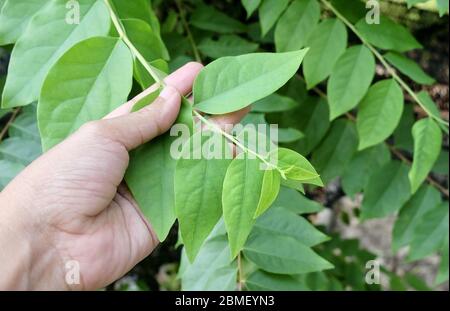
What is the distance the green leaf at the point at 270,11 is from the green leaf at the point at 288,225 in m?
0.36

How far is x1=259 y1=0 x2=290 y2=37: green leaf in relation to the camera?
1118 mm

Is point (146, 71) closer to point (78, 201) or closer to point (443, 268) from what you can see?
point (78, 201)

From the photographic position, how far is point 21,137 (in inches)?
40.1

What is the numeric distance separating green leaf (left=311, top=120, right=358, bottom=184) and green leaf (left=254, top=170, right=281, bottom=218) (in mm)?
773

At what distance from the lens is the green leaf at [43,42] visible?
75cm

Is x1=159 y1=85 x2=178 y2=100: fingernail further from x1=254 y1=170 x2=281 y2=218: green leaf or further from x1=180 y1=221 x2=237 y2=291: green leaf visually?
x1=180 y1=221 x2=237 y2=291: green leaf

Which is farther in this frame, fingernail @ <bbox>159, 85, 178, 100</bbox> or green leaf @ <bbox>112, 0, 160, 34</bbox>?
green leaf @ <bbox>112, 0, 160, 34</bbox>

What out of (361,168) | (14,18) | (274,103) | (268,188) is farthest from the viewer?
(361,168)

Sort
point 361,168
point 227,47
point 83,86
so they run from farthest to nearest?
point 361,168 → point 227,47 → point 83,86

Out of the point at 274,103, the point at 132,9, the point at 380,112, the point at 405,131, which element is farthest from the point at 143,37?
the point at 405,131

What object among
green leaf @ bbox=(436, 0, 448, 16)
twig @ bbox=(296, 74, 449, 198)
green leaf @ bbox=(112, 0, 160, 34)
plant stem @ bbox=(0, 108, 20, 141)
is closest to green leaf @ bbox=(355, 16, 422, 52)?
green leaf @ bbox=(436, 0, 448, 16)

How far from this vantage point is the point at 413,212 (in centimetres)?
143

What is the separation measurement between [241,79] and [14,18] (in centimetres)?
36

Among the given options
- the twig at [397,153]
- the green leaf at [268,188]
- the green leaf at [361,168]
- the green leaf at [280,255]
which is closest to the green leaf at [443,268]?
the twig at [397,153]
